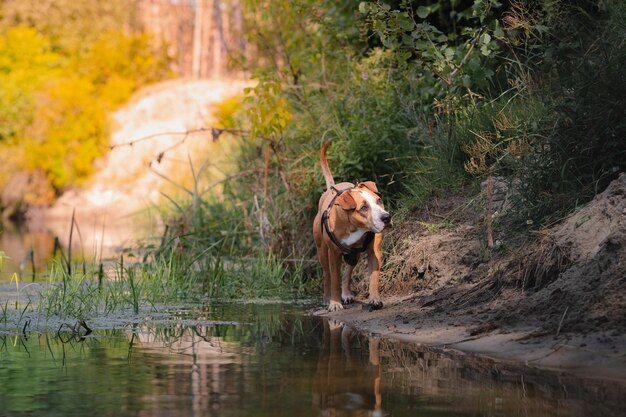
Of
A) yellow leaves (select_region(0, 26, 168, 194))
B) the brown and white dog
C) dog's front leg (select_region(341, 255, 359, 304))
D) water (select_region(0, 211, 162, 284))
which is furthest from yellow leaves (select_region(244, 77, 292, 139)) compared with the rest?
yellow leaves (select_region(0, 26, 168, 194))

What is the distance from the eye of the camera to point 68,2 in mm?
46438

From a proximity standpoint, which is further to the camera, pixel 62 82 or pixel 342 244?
pixel 62 82

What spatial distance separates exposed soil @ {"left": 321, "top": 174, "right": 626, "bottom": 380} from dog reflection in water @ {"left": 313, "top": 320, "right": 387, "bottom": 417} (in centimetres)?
75

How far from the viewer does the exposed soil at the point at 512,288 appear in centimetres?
717

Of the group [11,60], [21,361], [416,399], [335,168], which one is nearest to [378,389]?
[416,399]

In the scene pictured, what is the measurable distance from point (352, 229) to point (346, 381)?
334 centimetres

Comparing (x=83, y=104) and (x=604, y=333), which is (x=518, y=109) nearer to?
(x=604, y=333)

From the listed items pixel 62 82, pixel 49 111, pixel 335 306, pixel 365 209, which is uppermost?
pixel 62 82

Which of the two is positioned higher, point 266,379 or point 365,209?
point 365,209

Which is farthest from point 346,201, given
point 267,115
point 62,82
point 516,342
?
point 62,82

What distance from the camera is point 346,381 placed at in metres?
6.51

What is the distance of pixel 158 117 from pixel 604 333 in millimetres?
32235

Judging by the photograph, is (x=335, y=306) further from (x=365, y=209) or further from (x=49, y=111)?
(x=49, y=111)

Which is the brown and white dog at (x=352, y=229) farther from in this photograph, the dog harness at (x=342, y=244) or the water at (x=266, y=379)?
the water at (x=266, y=379)
